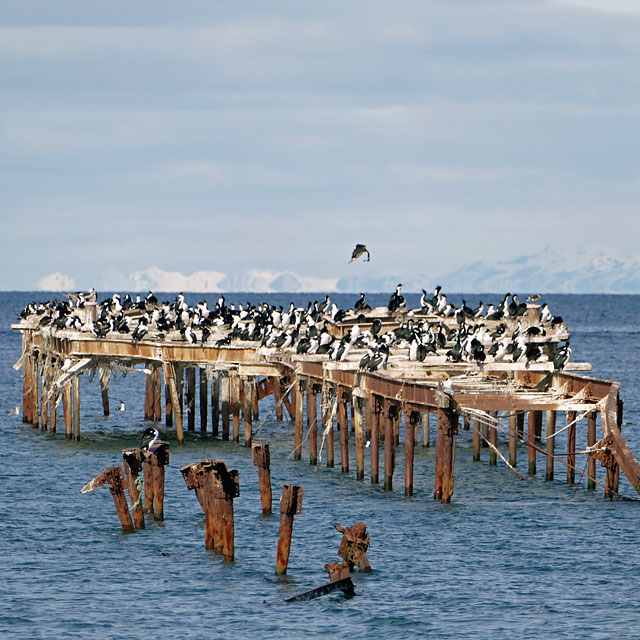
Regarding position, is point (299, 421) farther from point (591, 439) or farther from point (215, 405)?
point (591, 439)

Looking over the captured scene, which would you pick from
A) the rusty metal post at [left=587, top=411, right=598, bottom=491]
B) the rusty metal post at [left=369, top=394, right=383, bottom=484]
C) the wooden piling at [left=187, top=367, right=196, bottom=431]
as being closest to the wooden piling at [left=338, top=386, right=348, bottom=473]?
the rusty metal post at [left=369, top=394, right=383, bottom=484]

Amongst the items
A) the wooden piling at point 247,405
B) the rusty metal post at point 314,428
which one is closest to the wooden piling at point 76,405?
the wooden piling at point 247,405

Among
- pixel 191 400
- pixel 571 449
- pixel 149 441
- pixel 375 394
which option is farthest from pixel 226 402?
pixel 149 441

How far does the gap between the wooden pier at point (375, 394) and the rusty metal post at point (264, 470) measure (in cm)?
466

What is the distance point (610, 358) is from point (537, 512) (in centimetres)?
8503

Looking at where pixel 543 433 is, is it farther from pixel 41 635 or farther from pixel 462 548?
pixel 41 635

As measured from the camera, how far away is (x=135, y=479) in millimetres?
38562

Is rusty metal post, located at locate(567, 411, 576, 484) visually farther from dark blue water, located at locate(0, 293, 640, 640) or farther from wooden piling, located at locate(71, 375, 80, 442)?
wooden piling, located at locate(71, 375, 80, 442)

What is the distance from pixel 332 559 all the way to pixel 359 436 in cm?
1048

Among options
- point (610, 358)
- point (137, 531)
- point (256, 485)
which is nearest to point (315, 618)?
point (137, 531)

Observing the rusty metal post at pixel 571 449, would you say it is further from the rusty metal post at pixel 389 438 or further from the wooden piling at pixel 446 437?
the rusty metal post at pixel 389 438

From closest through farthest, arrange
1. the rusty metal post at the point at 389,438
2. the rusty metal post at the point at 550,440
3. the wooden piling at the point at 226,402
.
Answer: the rusty metal post at the point at 389,438 < the rusty metal post at the point at 550,440 < the wooden piling at the point at 226,402

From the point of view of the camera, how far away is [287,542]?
34.2 m

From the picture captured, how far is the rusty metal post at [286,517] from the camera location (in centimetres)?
3300
